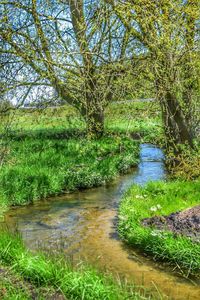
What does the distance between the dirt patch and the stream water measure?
63 centimetres

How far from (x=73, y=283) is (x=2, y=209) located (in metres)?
5.09

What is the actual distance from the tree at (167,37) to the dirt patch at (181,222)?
8.85 ft

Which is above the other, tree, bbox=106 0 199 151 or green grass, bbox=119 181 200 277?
tree, bbox=106 0 199 151

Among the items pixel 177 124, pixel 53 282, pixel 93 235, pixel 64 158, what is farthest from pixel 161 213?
pixel 64 158

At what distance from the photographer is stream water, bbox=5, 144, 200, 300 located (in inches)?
238

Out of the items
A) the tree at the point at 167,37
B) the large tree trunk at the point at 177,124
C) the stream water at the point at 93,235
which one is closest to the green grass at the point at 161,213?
the stream water at the point at 93,235

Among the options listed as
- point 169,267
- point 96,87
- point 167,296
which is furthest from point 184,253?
point 96,87

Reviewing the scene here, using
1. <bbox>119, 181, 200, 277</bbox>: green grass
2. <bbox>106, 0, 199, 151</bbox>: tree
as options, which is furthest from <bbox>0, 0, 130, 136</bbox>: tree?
<bbox>119, 181, 200, 277</bbox>: green grass

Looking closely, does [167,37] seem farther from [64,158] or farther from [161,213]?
[64,158]

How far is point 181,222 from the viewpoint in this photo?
24.0 feet

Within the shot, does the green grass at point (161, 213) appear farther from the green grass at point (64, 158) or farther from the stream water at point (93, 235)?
the green grass at point (64, 158)

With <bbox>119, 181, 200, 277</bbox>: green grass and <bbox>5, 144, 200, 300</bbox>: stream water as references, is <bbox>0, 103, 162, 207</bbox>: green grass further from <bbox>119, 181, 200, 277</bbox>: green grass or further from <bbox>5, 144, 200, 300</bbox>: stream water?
<bbox>119, 181, 200, 277</bbox>: green grass

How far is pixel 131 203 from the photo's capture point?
9.02 metres

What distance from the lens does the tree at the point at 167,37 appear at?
8875mm
